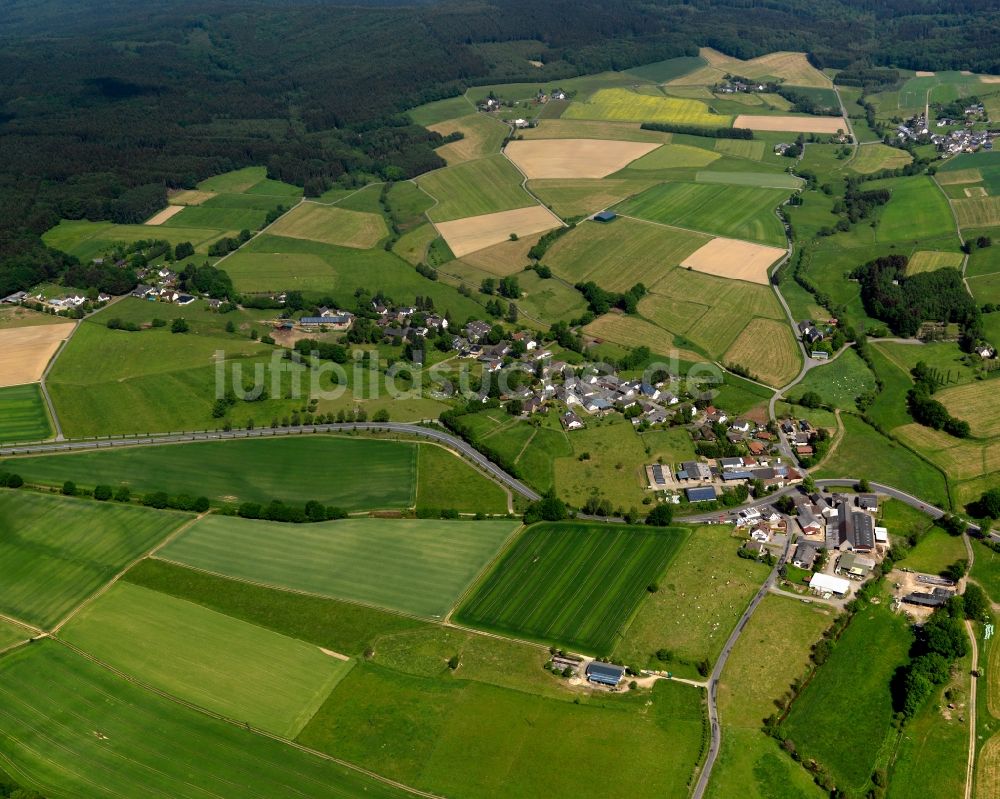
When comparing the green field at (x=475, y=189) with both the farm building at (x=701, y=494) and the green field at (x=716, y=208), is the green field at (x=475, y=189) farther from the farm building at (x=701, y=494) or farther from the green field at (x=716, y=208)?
the farm building at (x=701, y=494)

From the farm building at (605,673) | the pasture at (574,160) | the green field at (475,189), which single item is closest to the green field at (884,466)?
the farm building at (605,673)

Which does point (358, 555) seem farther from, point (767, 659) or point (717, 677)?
point (767, 659)

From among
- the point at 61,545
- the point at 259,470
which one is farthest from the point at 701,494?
the point at 61,545

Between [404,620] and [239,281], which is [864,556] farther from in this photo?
[239,281]

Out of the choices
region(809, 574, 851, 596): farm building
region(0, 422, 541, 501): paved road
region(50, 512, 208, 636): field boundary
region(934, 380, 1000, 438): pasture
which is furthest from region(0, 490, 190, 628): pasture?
region(934, 380, 1000, 438): pasture

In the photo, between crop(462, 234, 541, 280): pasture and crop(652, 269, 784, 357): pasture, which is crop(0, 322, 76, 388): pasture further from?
crop(652, 269, 784, 357): pasture
